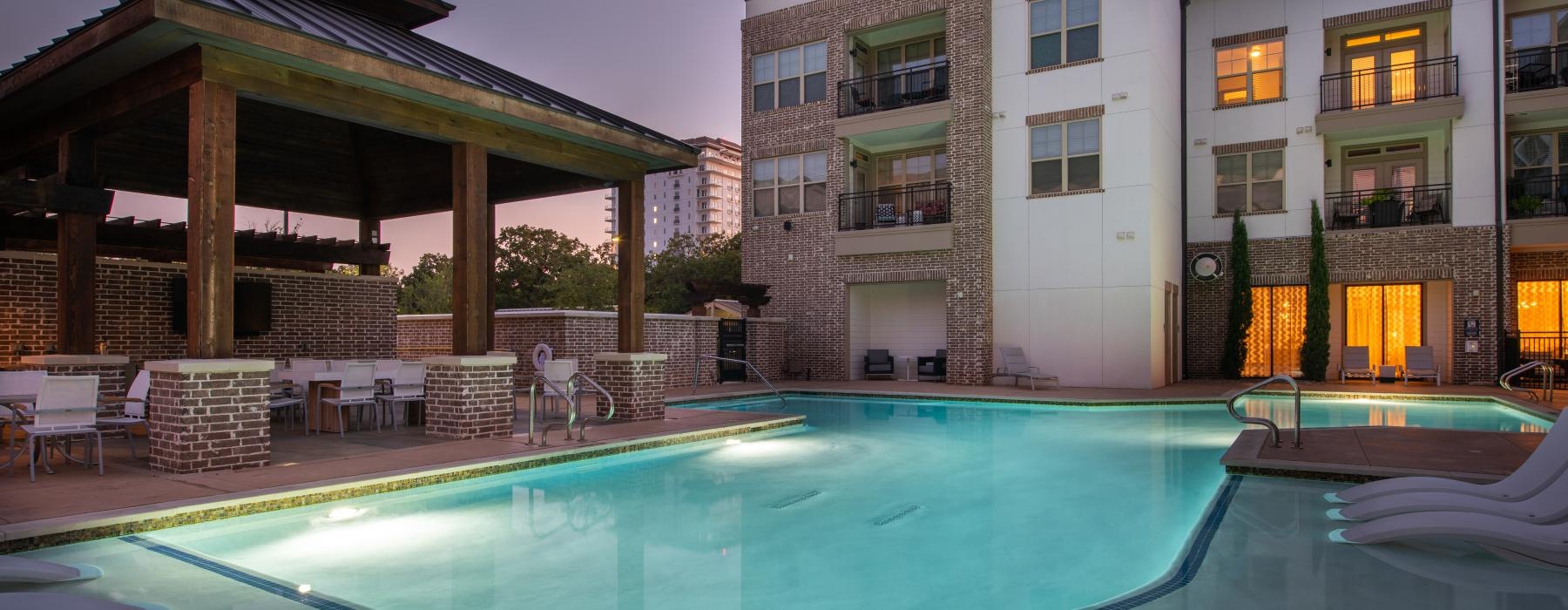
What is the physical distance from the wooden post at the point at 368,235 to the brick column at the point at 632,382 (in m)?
5.77

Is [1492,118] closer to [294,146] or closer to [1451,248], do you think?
[1451,248]

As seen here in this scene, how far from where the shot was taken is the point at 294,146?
12.7 metres

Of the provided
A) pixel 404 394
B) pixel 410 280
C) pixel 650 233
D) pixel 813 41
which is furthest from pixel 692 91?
pixel 404 394

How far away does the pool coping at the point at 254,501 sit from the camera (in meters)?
5.14

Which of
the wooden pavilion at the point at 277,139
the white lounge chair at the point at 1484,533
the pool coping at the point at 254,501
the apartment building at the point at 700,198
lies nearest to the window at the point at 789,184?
the wooden pavilion at the point at 277,139

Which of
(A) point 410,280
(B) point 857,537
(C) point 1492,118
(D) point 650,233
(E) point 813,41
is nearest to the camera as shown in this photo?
(B) point 857,537

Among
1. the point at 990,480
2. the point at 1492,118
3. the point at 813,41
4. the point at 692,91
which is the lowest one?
the point at 990,480

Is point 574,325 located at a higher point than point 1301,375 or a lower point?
higher

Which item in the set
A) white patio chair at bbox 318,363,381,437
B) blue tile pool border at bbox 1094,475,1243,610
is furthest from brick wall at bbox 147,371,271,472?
blue tile pool border at bbox 1094,475,1243,610

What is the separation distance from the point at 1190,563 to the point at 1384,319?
17575 millimetres

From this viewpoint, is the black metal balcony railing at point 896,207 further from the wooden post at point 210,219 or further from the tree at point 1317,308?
the wooden post at point 210,219

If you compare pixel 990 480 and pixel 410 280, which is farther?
pixel 410 280

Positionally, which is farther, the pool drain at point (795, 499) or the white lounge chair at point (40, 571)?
the pool drain at point (795, 499)

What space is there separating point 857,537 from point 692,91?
148547 mm
